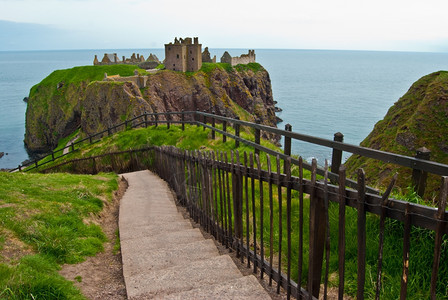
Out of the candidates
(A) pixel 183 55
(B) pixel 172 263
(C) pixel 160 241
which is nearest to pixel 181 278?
(B) pixel 172 263

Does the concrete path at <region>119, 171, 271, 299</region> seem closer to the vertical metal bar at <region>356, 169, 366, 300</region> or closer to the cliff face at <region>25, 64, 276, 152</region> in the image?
the vertical metal bar at <region>356, 169, 366, 300</region>

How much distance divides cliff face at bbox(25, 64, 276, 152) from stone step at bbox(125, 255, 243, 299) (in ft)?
168

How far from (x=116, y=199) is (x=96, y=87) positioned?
54649 millimetres

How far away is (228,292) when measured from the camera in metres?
3.60

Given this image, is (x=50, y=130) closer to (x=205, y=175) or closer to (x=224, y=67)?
(x=224, y=67)

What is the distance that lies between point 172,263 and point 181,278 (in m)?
0.74

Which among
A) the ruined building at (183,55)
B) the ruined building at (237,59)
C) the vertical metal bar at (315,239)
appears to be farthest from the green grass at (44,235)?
the ruined building at (237,59)

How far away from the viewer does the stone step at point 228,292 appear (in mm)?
3535

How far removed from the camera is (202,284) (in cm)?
400

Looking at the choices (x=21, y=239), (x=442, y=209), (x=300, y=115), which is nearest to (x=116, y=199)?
(x=21, y=239)

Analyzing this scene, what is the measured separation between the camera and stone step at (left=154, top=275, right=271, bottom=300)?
3.54m

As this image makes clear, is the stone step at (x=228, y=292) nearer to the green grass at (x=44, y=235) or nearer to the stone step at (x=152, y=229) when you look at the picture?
the green grass at (x=44, y=235)

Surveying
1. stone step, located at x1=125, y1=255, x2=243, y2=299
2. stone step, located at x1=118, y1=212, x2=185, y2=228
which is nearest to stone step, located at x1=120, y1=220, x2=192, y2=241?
stone step, located at x1=118, y1=212, x2=185, y2=228

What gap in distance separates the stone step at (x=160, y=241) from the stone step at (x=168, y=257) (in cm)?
23
